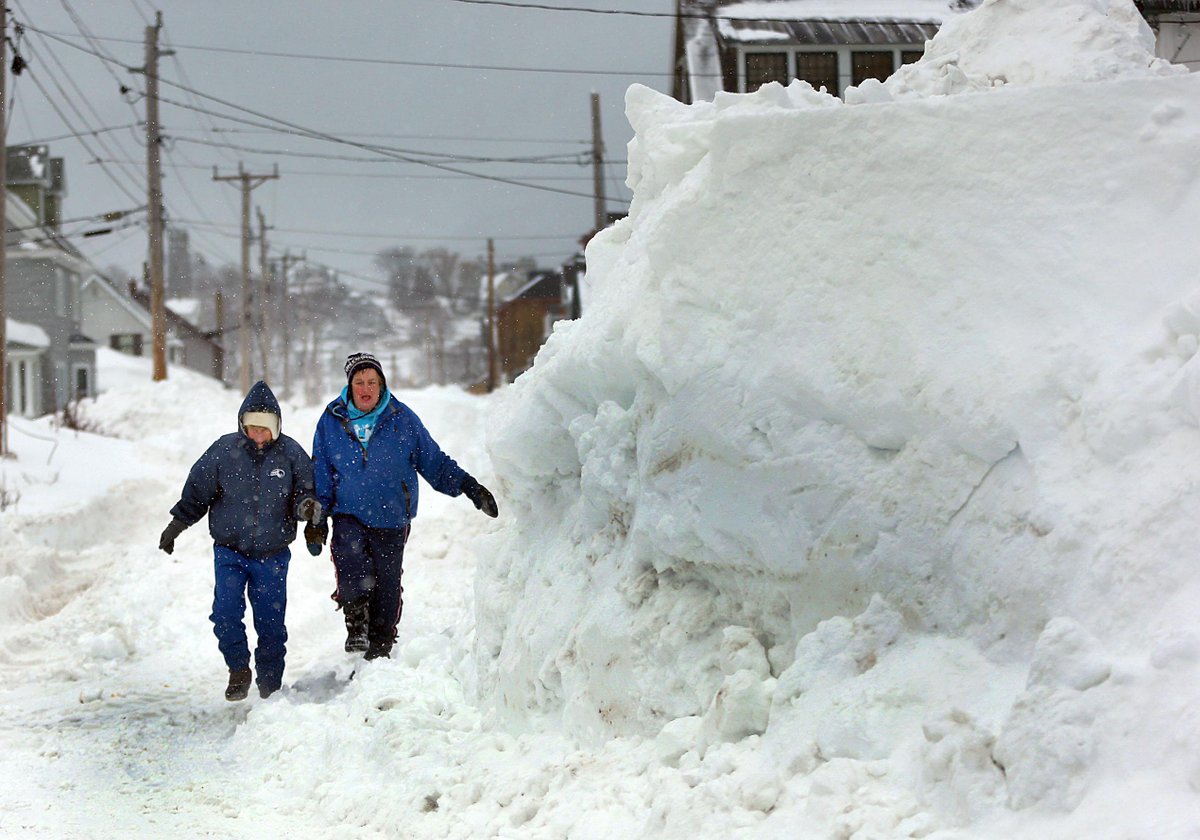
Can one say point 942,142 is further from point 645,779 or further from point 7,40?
point 7,40

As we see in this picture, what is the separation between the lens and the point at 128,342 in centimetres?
6066

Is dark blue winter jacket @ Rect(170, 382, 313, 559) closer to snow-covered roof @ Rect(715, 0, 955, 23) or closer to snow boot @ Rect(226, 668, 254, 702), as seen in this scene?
snow boot @ Rect(226, 668, 254, 702)

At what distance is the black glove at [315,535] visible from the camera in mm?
6168

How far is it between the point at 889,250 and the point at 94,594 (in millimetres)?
7599

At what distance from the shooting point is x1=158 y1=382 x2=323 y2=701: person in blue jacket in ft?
20.2

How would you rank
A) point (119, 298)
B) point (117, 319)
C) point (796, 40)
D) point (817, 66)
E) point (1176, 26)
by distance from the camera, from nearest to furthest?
point (1176, 26)
point (796, 40)
point (817, 66)
point (119, 298)
point (117, 319)

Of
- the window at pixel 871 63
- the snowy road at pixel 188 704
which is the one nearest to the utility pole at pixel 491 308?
the window at pixel 871 63

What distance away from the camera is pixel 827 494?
362cm

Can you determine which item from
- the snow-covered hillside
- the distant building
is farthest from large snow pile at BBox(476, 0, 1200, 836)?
the distant building

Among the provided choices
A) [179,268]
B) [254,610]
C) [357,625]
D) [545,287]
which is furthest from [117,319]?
[357,625]

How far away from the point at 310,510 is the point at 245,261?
34.4 metres

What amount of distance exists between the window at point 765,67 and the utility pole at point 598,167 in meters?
6.42

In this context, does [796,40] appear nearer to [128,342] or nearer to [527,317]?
[527,317]

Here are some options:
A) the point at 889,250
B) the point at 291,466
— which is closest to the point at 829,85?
the point at 291,466
